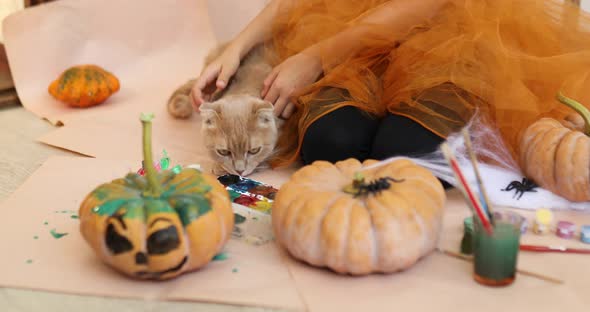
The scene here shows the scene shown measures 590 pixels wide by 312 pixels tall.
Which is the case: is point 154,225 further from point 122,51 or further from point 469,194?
point 122,51

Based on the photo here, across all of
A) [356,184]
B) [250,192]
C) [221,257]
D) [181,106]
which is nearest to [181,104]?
[181,106]

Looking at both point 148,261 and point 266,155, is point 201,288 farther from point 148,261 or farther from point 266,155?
point 266,155

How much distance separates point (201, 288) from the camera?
116cm

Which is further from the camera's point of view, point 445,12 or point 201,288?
point 445,12

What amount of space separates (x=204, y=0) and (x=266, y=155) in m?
1.28

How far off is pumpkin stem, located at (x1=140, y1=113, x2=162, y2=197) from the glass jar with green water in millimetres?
568

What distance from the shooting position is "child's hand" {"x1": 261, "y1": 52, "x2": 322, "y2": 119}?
1706mm

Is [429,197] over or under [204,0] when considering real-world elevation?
under

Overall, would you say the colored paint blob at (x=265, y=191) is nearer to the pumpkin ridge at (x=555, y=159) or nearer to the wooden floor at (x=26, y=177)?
the wooden floor at (x=26, y=177)

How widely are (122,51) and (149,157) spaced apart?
5.41ft

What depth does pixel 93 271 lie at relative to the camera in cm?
122

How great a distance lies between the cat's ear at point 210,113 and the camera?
1.65 meters

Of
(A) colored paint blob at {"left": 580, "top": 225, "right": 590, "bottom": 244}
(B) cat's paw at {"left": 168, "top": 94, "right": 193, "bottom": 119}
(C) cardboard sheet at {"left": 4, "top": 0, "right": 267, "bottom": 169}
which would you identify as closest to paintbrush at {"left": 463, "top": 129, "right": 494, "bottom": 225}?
(A) colored paint blob at {"left": 580, "top": 225, "right": 590, "bottom": 244}

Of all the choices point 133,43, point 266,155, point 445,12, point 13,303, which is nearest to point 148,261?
point 13,303
